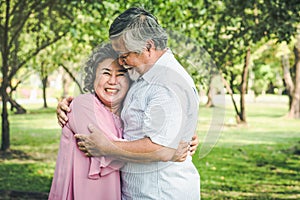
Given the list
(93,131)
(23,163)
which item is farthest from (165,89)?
(23,163)

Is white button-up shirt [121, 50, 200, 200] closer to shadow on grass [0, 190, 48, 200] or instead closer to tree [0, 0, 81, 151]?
shadow on grass [0, 190, 48, 200]

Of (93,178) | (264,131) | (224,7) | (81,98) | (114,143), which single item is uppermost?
(224,7)

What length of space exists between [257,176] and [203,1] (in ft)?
10.2

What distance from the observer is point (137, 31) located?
8.09ft

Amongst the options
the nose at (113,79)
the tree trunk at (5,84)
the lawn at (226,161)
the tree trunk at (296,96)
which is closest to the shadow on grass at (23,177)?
the lawn at (226,161)

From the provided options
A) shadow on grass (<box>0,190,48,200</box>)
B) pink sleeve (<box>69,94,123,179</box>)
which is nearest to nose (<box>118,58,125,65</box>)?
pink sleeve (<box>69,94,123,179</box>)

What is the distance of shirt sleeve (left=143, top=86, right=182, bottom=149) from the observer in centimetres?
241

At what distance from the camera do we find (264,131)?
19.0 metres

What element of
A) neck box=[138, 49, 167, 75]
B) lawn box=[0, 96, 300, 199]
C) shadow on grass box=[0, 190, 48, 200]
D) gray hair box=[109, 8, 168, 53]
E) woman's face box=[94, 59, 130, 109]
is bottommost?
lawn box=[0, 96, 300, 199]

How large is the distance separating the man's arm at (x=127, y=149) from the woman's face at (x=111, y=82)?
15 cm

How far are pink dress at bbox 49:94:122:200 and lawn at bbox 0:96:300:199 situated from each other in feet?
1.56

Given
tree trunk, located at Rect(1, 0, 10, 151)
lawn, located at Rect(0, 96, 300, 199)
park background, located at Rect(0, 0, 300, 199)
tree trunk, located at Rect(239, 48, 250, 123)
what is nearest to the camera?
park background, located at Rect(0, 0, 300, 199)

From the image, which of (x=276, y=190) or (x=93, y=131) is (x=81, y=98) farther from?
(x=276, y=190)

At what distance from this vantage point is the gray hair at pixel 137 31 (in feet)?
8.07
